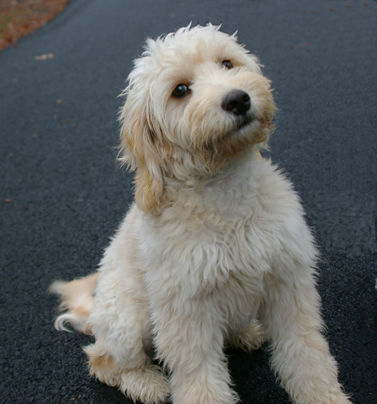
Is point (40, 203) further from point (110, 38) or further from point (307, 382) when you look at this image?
point (110, 38)

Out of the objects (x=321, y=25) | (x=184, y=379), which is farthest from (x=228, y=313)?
(x=321, y=25)

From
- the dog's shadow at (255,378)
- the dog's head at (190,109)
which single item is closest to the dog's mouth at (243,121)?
the dog's head at (190,109)

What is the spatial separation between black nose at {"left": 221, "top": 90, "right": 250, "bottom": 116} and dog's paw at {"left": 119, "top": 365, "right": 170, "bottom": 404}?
175 cm

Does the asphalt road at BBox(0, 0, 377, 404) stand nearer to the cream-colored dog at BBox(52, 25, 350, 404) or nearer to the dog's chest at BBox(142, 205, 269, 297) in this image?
the cream-colored dog at BBox(52, 25, 350, 404)

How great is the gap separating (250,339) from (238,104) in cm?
170

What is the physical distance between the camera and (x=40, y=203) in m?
5.13

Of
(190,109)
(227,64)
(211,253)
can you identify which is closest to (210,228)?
(211,253)

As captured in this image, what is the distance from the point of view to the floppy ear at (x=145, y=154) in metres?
2.39

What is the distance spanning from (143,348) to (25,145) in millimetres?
4196

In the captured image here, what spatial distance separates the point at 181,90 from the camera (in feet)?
7.64

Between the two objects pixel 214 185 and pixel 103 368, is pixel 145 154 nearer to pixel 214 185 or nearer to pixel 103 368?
pixel 214 185

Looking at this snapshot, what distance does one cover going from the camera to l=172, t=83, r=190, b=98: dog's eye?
7.63 feet

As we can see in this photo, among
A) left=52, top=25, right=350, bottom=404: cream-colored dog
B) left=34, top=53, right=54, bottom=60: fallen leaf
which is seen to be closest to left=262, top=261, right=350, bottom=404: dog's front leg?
left=52, top=25, right=350, bottom=404: cream-colored dog

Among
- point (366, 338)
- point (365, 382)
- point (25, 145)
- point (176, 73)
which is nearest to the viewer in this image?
point (176, 73)
